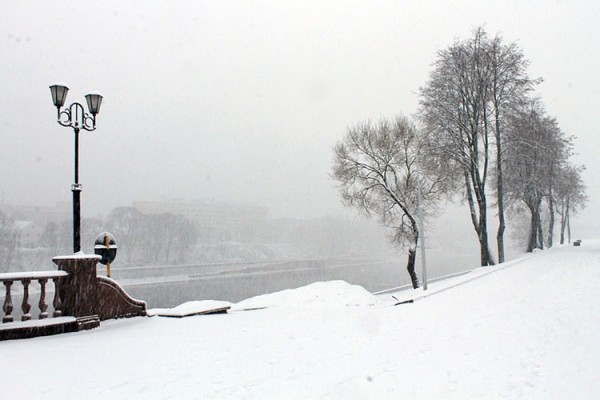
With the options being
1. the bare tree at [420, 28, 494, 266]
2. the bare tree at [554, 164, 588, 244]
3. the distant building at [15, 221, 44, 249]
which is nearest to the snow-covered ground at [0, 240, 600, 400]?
the bare tree at [420, 28, 494, 266]

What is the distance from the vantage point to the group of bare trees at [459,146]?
74.8 feet

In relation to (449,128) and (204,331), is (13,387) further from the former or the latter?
(449,128)

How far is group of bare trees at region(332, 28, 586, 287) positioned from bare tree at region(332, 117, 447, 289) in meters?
0.06

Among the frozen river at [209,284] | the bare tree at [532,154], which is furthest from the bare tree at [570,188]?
the frozen river at [209,284]

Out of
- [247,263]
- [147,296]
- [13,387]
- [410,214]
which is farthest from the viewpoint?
[247,263]

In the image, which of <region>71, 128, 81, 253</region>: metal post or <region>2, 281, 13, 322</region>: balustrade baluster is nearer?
<region>2, 281, 13, 322</region>: balustrade baluster

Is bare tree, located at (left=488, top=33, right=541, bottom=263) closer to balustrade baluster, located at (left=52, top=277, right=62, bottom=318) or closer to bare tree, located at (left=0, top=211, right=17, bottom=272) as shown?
balustrade baluster, located at (left=52, top=277, right=62, bottom=318)

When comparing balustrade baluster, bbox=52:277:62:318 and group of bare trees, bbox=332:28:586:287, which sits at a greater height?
group of bare trees, bbox=332:28:586:287

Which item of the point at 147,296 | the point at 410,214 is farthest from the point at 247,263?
the point at 410,214

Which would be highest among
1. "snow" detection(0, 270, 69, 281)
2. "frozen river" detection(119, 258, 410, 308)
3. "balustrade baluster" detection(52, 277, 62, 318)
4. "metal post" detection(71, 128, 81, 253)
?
"metal post" detection(71, 128, 81, 253)

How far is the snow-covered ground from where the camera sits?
4332mm

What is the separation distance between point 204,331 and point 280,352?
2200mm

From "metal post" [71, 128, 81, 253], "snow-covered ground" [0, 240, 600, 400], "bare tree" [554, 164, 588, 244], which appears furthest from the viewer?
"bare tree" [554, 164, 588, 244]

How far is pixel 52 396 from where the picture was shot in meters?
4.31
